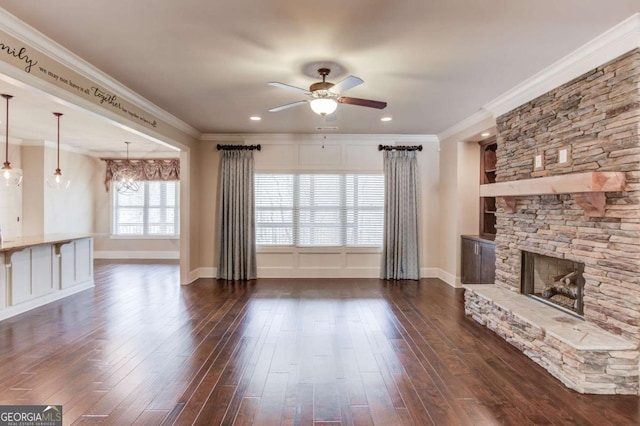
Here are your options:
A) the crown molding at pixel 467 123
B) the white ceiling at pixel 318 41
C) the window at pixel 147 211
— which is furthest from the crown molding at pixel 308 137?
the window at pixel 147 211

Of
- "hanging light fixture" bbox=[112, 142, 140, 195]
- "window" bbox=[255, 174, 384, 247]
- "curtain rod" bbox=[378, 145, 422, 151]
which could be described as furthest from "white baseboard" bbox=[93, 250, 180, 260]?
"curtain rod" bbox=[378, 145, 422, 151]

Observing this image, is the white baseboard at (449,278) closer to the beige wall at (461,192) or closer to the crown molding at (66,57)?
the beige wall at (461,192)

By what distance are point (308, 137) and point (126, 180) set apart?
507 centimetres

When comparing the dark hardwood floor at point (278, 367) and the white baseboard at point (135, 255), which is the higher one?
the white baseboard at point (135, 255)

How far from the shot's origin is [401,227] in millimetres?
6637

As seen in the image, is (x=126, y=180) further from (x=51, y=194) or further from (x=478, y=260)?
(x=478, y=260)

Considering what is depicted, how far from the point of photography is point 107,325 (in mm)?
4059

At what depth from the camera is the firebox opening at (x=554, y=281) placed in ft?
10.9

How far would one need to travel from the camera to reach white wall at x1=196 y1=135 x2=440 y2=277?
679cm

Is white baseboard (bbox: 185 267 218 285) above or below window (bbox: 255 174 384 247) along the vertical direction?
below

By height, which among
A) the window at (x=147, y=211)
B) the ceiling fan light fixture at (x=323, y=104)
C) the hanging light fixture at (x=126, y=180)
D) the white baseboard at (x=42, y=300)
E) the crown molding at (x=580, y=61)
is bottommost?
the white baseboard at (x=42, y=300)

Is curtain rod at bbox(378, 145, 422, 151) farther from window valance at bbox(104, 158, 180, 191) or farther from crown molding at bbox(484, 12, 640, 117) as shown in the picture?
window valance at bbox(104, 158, 180, 191)

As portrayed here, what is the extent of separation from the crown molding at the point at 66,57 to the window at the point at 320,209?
262 centimetres

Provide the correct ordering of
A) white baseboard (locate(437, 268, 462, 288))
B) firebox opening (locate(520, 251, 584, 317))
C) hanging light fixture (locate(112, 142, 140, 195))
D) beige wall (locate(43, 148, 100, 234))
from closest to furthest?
firebox opening (locate(520, 251, 584, 317)) < white baseboard (locate(437, 268, 462, 288)) < beige wall (locate(43, 148, 100, 234)) < hanging light fixture (locate(112, 142, 140, 195))
